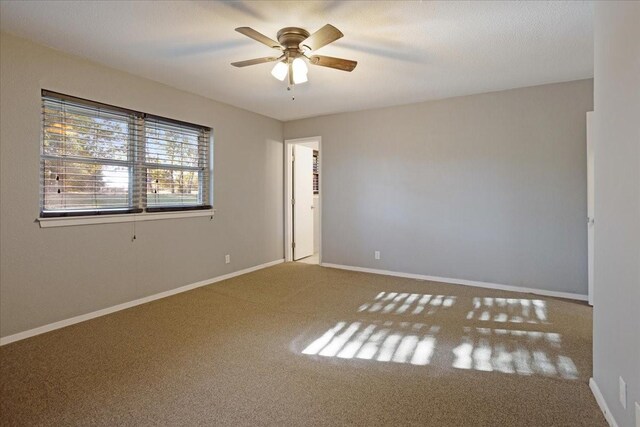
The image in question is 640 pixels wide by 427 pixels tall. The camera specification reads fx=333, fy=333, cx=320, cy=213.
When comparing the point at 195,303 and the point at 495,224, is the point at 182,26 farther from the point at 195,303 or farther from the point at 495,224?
the point at 495,224

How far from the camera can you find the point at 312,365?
2.31 metres

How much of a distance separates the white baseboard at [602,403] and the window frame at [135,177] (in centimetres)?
402

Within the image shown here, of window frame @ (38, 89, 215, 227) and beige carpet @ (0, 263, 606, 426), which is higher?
window frame @ (38, 89, 215, 227)

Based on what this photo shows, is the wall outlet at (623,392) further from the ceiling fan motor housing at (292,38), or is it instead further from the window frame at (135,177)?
the window frame at (135,177)

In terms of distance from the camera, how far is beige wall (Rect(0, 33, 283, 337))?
266 centimetres

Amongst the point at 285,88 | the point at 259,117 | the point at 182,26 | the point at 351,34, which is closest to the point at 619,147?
the point at 351,34

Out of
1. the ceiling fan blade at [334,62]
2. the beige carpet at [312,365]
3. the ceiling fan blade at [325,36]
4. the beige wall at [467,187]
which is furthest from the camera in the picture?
the beige wall at [467,187]

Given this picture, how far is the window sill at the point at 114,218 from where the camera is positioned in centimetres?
291

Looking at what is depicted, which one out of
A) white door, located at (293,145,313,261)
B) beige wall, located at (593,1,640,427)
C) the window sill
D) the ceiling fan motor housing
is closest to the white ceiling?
the ceiling fan motor housing

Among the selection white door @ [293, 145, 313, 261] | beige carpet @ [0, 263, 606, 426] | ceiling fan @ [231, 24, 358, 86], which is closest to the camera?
beige carpet @ [0, 263, 606, 426]

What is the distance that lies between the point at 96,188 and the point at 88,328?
131cm

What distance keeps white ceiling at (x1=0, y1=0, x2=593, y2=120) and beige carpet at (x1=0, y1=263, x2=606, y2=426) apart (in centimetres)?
243

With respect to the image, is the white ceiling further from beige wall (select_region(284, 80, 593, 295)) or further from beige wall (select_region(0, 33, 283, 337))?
beige wall (select_region(284, 80, 593, 295))

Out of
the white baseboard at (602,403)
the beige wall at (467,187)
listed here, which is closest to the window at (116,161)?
the beige wall at (467,187)
